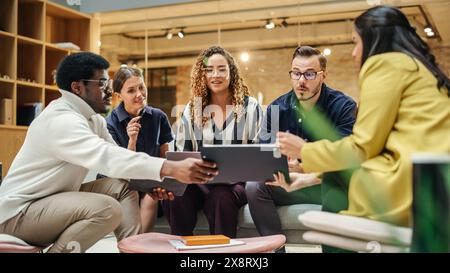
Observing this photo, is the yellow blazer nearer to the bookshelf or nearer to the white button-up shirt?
the white button-up shirt

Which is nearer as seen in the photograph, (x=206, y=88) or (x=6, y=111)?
(x=206, y=88)

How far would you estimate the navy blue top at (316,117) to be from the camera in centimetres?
200

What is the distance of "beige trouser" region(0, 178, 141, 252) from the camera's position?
1774mm

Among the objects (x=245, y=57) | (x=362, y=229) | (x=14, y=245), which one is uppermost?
(x=245, y=57)

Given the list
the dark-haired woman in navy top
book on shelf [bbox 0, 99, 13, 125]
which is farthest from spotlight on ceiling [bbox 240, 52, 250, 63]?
the dark-haired woman in navy top

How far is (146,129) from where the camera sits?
2.22 metres

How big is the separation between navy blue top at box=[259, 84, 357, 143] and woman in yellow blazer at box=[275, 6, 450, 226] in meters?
0.53

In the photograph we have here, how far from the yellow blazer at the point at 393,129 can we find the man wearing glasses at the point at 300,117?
526mm

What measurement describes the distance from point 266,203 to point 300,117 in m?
0.39

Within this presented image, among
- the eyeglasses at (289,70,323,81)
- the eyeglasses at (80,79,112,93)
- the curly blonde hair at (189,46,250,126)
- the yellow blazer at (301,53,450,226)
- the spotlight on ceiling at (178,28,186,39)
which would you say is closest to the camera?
the yellow blazer at (301,53,450,226)

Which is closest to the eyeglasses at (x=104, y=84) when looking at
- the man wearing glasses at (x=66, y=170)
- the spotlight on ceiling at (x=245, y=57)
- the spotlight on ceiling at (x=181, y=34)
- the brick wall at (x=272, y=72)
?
the man wearing glasses at (x=66, y=170)

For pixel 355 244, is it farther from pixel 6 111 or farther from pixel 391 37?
pixel 6 111

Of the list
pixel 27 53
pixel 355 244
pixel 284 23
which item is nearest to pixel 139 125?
pixel 355 244

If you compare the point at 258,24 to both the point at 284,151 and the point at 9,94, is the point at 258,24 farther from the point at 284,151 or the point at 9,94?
the point at 284,151
